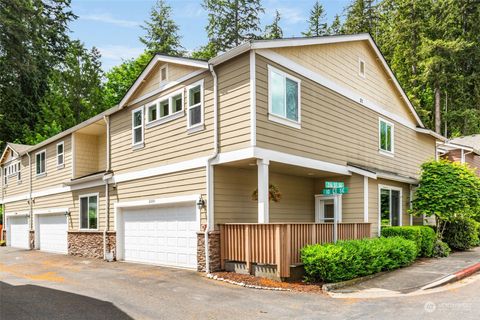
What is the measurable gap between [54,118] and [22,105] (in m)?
7.48

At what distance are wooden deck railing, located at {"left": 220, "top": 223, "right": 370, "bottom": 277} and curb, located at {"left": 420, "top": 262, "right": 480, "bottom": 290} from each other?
9.20 feet

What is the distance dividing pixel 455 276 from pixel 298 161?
17.2 feet

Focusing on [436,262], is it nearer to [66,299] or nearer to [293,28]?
[66,299]

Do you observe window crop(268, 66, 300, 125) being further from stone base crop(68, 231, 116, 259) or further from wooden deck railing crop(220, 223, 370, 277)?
stone base crop(68, 231, 116, 259)

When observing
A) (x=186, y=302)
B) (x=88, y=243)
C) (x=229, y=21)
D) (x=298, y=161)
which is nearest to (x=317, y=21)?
(x=229, y=21)

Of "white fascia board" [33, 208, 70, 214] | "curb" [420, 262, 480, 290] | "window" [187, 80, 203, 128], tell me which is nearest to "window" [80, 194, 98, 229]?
"white fascia board" [33, 208, 70, 214]

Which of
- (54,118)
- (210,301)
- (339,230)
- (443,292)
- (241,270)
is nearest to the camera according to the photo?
(210,301)

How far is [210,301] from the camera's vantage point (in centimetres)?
874

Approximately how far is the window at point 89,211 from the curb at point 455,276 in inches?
510

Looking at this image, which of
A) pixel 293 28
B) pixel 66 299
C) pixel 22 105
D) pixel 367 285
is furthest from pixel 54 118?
pixel 367 285

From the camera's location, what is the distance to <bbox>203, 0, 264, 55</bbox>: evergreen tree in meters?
39.3

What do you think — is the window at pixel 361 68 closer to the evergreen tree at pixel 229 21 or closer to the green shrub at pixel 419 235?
the green shrub at pixel 419 235

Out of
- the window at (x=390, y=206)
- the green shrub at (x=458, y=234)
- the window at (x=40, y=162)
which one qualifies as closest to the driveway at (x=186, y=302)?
the window at (x=390, y=206)

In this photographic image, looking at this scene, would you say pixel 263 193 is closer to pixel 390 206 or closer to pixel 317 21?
pixel 390 206
